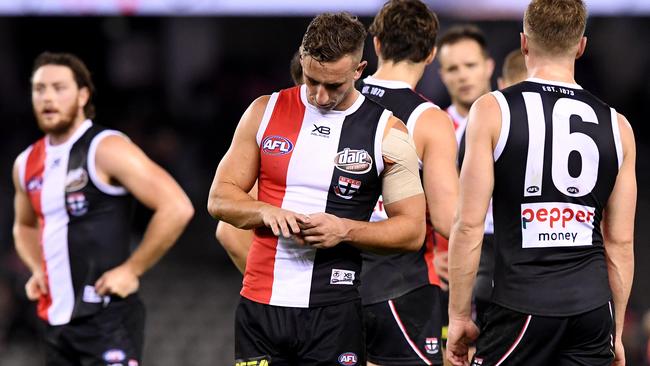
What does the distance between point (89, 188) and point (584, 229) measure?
2.80 metres

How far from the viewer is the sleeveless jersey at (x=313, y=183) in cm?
425

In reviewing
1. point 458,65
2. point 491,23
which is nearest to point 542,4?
point 458,65

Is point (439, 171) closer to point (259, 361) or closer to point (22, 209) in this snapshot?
point (259, 361)

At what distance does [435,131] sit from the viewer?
4980 mm

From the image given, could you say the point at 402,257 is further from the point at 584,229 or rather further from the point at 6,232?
the point at 6,232

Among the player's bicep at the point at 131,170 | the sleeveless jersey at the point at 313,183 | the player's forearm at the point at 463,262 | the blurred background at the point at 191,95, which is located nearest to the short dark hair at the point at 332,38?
the sleeveless jersey at the point at 313,183

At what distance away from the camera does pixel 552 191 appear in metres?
4.26

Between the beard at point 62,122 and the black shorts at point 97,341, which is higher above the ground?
the beard at point 62,122

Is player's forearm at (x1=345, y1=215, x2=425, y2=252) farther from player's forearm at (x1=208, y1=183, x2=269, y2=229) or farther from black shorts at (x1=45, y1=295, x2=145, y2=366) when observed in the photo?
black shorts at (x1=45, y1=295, x2=145, y2=366)

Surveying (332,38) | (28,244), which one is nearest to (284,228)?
(332,38)

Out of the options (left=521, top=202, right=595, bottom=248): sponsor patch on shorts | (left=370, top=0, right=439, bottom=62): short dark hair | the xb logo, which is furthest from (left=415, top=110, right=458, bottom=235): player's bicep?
the xb logo

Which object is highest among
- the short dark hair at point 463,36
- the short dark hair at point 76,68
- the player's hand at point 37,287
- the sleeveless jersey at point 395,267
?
the short dark hair at point 463,36

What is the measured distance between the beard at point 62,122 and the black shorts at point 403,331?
6.95 feet

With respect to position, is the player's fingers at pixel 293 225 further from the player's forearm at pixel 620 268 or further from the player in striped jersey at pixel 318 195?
the player's forearm at pixel 620 268
